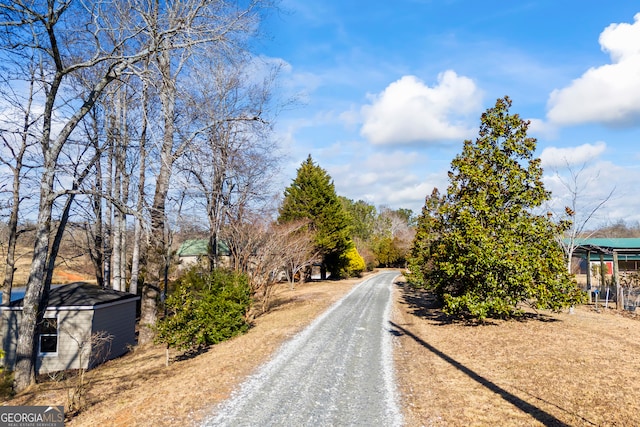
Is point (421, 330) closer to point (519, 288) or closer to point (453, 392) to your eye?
point (519, 288)

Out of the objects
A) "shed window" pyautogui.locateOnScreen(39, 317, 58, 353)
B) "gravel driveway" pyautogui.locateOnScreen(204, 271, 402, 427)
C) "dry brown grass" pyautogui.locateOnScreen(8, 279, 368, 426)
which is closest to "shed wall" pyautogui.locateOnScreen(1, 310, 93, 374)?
"shed window" pyautogui.locateOnScreen(39, 317, 58, 353)

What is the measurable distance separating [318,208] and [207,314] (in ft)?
78.6

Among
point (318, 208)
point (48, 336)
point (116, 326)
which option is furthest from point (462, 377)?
point (318, 208)

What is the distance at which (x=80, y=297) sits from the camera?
13.5m

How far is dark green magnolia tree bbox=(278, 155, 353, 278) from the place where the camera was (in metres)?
34.7

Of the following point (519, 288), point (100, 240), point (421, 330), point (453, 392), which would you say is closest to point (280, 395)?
point (453, 392)

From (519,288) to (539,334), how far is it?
5.81ft

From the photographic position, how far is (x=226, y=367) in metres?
8.81

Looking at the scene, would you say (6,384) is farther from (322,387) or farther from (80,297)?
(322,387)

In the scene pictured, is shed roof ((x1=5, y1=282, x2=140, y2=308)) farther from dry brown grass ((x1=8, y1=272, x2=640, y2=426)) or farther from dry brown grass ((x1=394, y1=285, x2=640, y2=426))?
dry brown grass ((x1=394, y1=285, x2=640, y2=426))

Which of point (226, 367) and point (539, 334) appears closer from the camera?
point (226, 367)

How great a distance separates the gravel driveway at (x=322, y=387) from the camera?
594 centimetres

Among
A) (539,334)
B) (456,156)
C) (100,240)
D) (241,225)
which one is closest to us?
(539,334)

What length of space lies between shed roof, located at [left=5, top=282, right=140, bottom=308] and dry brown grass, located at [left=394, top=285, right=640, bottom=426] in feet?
34.3
